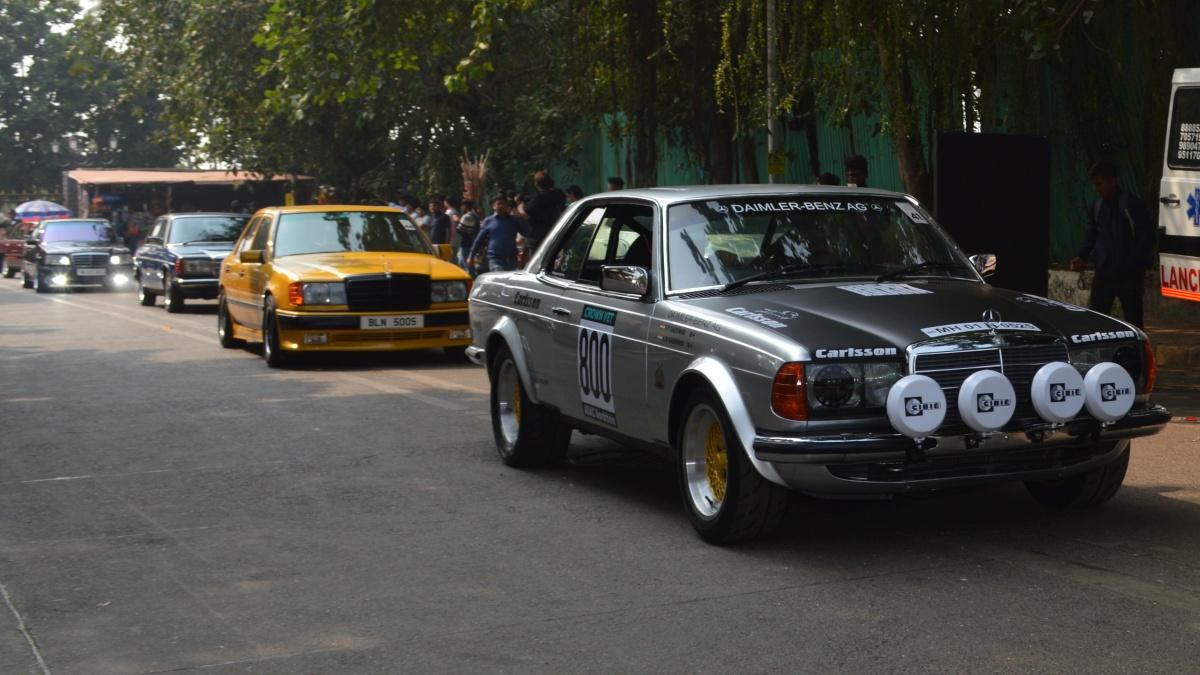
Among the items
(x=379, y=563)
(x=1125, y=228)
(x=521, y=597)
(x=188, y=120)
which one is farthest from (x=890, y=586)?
(x=188, y=120)

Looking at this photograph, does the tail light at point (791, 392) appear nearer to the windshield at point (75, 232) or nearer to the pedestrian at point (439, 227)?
the pedestrian at point (439, 227)

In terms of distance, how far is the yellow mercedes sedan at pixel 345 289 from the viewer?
15.1 meters

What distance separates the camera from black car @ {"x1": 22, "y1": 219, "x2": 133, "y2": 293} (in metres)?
33.7

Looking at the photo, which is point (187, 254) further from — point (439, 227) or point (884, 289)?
point (884, 289)

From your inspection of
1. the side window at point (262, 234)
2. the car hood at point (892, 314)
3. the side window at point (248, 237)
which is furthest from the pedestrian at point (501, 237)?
the car hood at point (892, 314)

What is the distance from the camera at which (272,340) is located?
15.3 meters

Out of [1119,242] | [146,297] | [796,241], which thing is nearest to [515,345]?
[796,241]

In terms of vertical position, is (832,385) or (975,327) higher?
(975,327)

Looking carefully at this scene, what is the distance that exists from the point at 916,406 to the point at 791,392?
1.61 ft

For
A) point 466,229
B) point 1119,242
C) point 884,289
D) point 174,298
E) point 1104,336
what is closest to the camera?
point 1104,336

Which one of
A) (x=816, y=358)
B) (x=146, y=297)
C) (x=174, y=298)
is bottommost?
(x=146, y=297)

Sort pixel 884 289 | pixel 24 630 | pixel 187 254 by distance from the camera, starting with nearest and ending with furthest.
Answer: pixel 24 630, pixel 884 289, pixel 187 254

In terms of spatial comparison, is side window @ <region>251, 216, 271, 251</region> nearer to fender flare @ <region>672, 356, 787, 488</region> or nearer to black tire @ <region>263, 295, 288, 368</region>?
black tire @ <region>263, 295, 288, 368</region>

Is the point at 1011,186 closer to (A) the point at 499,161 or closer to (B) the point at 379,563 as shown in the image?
(B) the point at 379,563
